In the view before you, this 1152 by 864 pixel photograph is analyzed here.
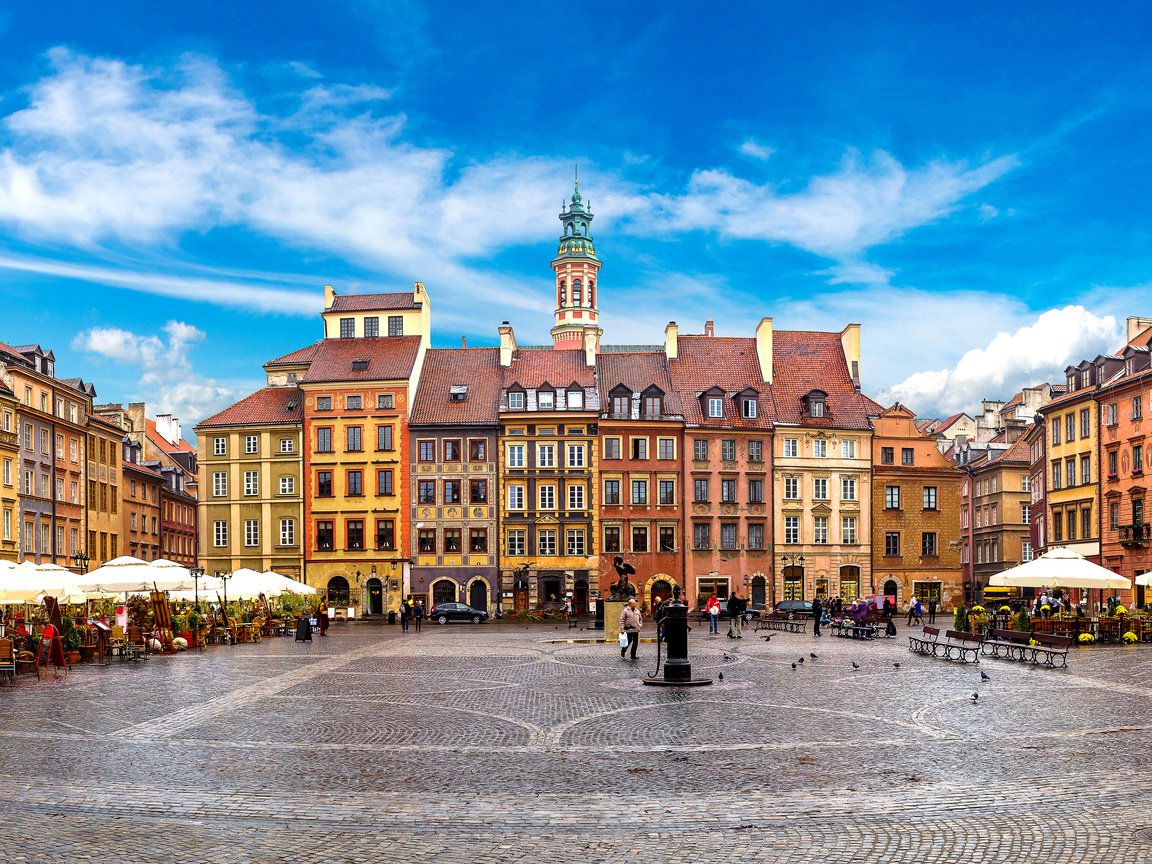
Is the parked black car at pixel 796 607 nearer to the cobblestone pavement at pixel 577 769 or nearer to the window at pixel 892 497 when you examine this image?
the window at pixel 892 497

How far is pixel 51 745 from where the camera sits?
17.3 meters

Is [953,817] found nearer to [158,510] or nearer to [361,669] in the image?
[361,669]

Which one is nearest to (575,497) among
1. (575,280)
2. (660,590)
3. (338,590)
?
(660,590)

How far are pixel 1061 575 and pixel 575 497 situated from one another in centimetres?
3930

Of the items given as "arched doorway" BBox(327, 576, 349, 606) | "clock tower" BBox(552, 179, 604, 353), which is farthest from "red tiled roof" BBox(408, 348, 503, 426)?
"clock tower" BBox(552, 179, 604, 353)

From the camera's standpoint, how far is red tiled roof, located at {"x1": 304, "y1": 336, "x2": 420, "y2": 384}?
242ft

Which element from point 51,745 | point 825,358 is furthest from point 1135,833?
point 825,358

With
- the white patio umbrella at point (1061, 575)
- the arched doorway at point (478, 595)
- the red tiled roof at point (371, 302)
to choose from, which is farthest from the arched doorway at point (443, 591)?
the white patio umbrella at point (1061, 575)

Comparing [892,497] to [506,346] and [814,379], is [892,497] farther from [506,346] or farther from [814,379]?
[506,346]

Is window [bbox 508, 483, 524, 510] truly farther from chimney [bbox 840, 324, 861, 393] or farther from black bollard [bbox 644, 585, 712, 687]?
black bollard [bbox 644, 585, 712, 687]

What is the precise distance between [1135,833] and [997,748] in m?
5.16

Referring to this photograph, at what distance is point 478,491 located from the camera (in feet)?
242

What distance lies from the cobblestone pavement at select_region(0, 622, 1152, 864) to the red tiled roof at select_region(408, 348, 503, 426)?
46.5 metres

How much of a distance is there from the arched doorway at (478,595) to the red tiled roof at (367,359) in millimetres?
12442
